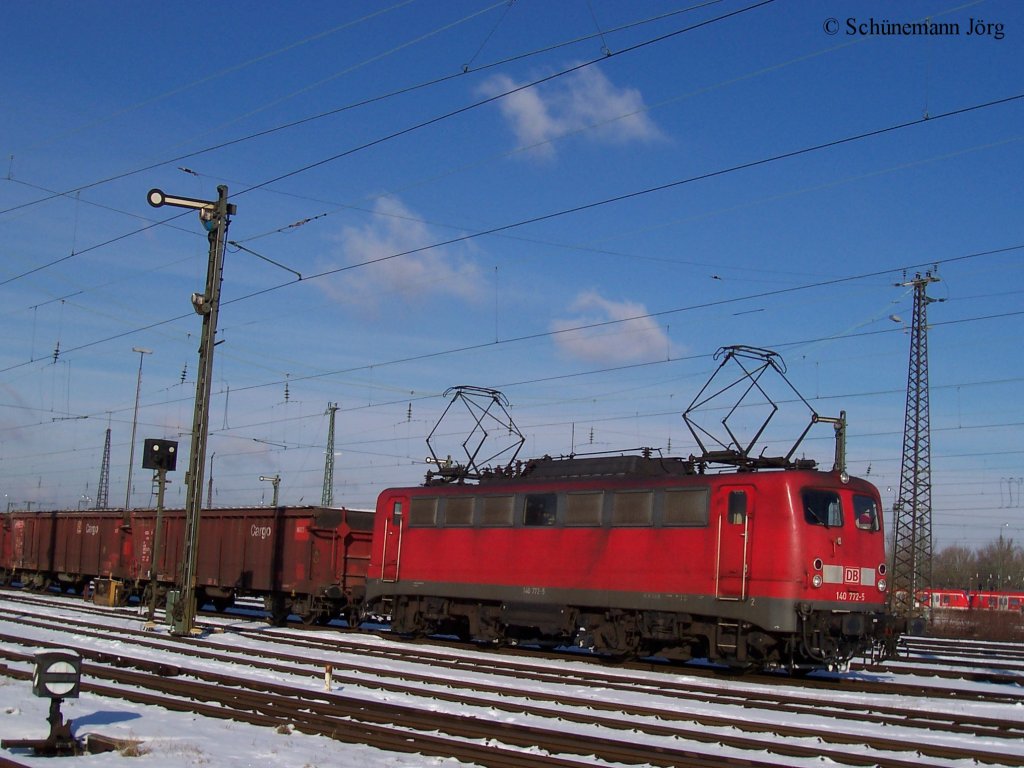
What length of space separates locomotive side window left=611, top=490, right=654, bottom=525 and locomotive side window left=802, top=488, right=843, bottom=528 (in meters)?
2.84

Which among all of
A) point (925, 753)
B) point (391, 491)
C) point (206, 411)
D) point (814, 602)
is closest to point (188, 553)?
point (206, 411)

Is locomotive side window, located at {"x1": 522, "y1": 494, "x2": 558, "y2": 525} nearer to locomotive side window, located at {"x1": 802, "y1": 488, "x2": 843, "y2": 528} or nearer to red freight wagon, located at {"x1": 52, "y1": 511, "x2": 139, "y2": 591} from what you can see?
locomotive side window, located at {"x1": 802, "y1": 488, "x2": 843, "y2": 528}

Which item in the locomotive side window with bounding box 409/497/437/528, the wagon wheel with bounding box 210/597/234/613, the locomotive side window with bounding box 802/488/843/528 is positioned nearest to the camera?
the locomotive side window with bounding box 802/488/843/528

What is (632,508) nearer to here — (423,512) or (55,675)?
(423,512)

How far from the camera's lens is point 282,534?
88.6 ft

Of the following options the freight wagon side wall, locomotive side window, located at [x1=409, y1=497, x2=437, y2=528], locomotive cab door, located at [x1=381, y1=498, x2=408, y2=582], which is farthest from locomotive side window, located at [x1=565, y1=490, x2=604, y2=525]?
the freight wagon side wall

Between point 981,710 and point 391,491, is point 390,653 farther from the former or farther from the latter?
point 981,710

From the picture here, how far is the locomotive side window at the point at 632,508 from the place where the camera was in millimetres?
18812

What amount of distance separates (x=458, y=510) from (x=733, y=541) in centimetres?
682

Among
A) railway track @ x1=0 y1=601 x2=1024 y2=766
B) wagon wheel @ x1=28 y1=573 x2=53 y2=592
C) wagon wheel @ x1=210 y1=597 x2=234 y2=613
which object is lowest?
wagon wheel @ x1=28 y1=573 x2=53 y2=592

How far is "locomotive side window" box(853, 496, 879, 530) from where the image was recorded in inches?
701

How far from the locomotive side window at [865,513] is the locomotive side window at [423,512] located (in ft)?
29.7

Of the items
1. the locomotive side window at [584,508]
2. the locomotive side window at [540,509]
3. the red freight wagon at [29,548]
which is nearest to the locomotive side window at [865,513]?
the locomotive side window at [584,508]

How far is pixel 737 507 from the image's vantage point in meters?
17.6
